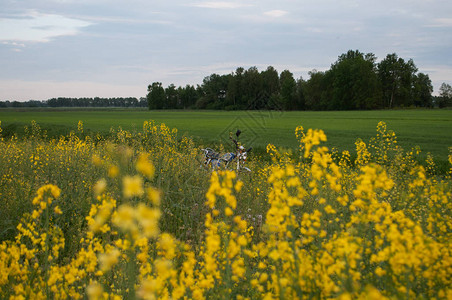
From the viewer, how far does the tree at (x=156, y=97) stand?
403 feet

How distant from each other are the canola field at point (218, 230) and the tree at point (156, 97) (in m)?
116

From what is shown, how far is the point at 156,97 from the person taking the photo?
12306 cm

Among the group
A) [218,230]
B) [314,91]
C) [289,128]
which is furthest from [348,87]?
[218,230]

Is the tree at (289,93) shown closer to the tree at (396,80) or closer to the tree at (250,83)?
the tree at (250,83)

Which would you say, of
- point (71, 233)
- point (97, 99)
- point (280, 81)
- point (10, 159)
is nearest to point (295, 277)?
point (71, 233)

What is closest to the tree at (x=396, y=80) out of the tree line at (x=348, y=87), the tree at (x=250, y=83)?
the tree line at (x=348, y=87)

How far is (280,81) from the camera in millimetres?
102688

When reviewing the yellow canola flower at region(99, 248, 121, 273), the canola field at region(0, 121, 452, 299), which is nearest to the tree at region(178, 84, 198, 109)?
the canola field at region(0, 121, 452, 299)

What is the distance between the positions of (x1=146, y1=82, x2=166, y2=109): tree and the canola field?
379ft

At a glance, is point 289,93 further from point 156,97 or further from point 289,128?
point 289,128

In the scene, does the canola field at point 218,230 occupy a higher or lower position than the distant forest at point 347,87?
lower

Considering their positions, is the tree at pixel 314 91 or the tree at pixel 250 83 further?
the tree at pixel 314 91

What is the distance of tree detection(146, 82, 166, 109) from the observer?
4840 inches

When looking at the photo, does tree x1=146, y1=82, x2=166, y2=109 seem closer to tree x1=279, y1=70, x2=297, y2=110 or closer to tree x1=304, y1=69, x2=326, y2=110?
tree x1=279, y1=70, x2=297, y2=110
